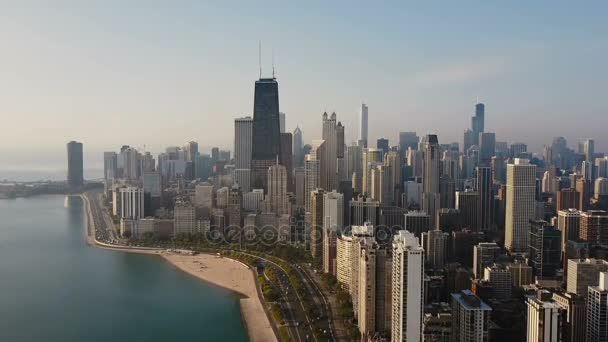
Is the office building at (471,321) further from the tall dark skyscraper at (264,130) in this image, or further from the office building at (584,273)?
the tall dark skyscraper at (264,130)

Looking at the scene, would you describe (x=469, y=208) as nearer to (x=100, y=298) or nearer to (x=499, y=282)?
(x=499, y=282)

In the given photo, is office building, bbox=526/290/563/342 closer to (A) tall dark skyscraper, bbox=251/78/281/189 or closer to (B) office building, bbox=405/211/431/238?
(B) office building, bbox=405/211/431/238

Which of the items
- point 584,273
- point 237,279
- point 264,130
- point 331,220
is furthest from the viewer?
point 264,130

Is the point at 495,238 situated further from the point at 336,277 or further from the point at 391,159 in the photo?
the point at 391,159

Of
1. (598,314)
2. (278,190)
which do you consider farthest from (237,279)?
(278,190)

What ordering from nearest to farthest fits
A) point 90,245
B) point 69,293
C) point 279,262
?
1. point 69,293
2. point 279,262
3. point 90,245

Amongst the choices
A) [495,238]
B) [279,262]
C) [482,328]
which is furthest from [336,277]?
[495,238]

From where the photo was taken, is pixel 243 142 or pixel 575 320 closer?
pixel 575 320
